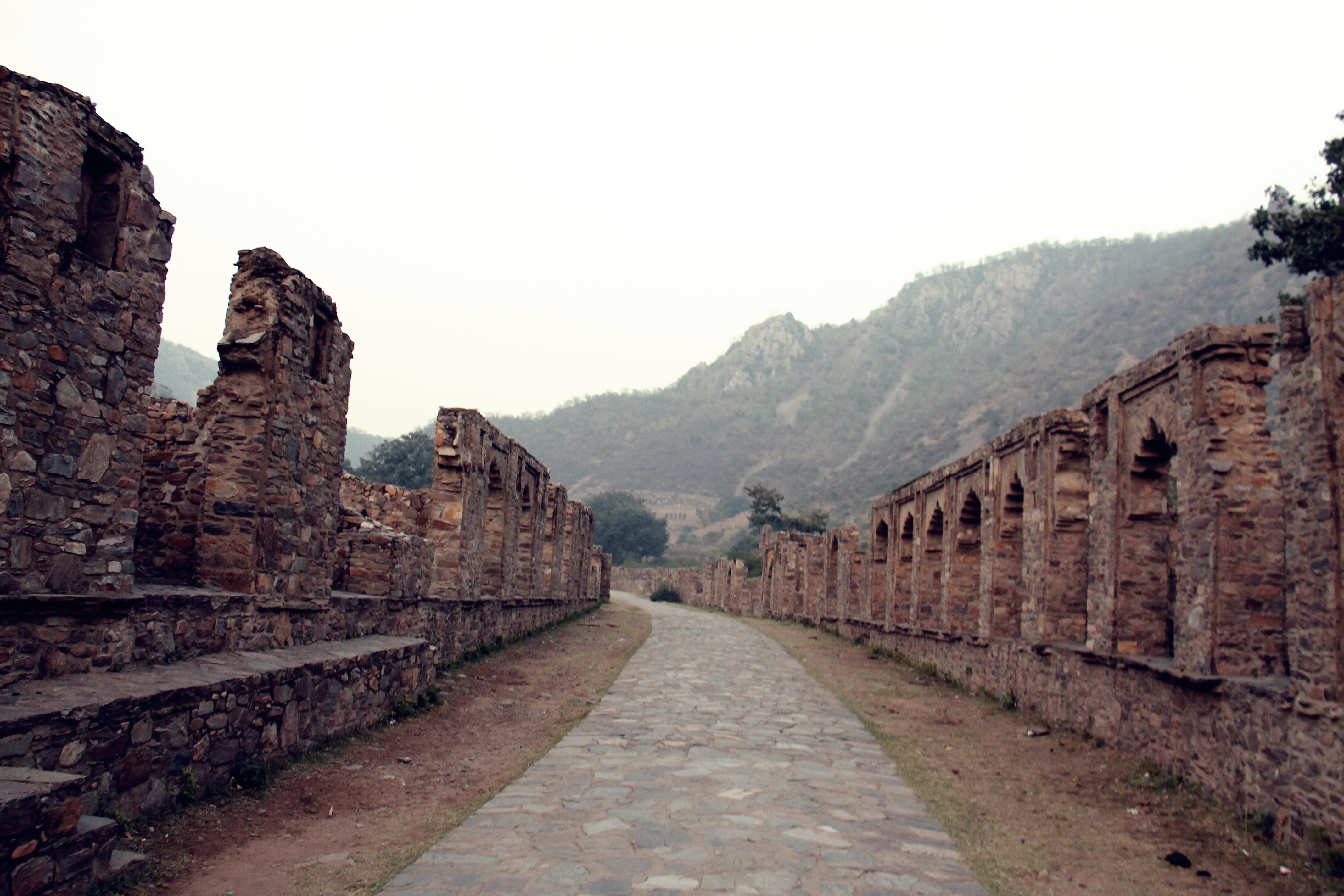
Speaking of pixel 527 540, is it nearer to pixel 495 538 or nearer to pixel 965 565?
pixel 495 538

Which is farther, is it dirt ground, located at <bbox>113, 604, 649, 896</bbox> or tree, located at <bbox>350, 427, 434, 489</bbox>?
tree, located at <bbox>350, 427, 434, 489</bbox>

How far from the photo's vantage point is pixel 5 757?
401cm

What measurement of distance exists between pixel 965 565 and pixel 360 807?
498 inches

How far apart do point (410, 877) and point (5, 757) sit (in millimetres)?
1913

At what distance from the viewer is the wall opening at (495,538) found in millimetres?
17406

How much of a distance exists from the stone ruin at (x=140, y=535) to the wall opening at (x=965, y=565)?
32.2ft

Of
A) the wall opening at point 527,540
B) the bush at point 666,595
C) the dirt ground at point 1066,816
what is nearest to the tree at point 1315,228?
the dirt ground at point 1066,816

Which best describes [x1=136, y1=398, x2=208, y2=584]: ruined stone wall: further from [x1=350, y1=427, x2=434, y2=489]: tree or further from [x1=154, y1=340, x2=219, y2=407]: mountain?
[x1=154, y1=340, x2=219, y2=407]: mountain

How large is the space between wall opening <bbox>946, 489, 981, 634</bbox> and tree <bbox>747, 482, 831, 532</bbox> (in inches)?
1785

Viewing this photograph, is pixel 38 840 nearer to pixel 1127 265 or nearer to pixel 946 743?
pixel 946 743

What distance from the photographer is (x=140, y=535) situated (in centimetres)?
795

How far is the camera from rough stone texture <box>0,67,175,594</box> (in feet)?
16.8

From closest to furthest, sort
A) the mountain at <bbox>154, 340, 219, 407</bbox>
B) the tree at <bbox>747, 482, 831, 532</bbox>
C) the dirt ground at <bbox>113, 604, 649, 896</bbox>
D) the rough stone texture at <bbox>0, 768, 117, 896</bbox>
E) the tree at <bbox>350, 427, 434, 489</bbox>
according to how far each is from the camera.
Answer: the rough stone texture at <bbox>0, 768, 117, 896</bbox> → the dirt ground at <bbox>113, 604, 649, 896</bbox> → the tree at <bbox>350, 427, 434, 489</bbox> → the tree at <bbox>747, 482, 831, 532</bbox> → the mountain at <bbox>154, 340, 219, 407</bbox>

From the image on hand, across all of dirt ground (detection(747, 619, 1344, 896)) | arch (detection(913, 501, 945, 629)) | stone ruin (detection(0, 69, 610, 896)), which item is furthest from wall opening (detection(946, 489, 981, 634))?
stone ruin (detection(0, 69, 610, 896))
